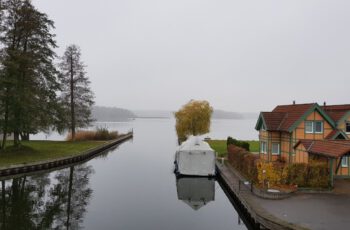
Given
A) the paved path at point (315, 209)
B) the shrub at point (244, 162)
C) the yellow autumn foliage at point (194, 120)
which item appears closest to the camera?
the paved path at point (315, 209)

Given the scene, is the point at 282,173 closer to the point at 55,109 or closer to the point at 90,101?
the point at 55,109

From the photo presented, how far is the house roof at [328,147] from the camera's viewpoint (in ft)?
72.9

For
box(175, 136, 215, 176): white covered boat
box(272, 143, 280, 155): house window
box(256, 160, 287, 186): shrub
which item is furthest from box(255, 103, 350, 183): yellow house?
box(175, 136, 215, 176): white covered boat

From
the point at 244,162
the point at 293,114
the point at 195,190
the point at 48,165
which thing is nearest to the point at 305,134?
the point at 293,114

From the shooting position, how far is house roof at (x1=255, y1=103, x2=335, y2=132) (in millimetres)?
29641

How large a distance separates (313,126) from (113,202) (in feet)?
64.5

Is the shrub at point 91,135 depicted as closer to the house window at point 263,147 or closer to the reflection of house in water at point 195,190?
the reflection of house in water at point 195,190

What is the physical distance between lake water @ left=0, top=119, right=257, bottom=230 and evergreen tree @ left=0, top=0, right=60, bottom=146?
7.47m

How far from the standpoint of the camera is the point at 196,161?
107 feet

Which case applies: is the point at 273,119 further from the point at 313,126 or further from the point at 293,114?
the point at 313,126

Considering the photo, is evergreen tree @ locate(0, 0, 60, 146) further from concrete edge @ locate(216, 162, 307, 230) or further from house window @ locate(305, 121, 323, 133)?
house window @ locate(305, 121, 323, 133)

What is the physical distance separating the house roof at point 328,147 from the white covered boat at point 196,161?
8777mm

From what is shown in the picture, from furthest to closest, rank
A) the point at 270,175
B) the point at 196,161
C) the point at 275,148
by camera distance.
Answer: the point at 275,148 < the point at 196,161 < the point at 270,175

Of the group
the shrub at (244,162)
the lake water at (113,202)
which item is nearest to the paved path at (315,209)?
the lake water at (113,202)
